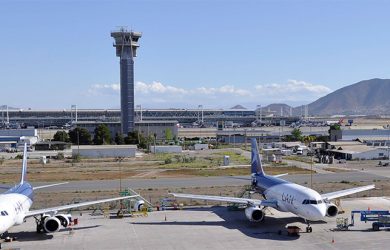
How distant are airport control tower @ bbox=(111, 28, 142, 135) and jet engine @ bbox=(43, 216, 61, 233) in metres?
146

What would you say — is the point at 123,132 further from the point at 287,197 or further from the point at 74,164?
the point at 287,197

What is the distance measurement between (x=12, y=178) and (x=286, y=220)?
57.5m

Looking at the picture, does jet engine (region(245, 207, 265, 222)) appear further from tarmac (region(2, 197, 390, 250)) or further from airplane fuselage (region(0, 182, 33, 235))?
airplane fuselage (region(0, 182, 33, 235))

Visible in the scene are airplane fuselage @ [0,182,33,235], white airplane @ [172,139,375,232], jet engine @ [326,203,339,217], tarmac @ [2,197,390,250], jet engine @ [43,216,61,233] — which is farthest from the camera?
jet engine @ [326,203,339,217]

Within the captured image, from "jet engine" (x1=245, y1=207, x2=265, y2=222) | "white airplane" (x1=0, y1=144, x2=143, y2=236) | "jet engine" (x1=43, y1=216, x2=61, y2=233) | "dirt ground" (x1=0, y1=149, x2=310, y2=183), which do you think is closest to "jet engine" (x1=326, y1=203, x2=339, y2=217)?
"jet engine" (x1=245, y1=207, x2=265, y2=222)

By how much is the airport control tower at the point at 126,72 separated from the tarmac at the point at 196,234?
136m

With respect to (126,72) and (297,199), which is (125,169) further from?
(126,72)

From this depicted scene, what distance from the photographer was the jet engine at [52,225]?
39438mm

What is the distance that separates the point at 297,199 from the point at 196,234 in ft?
28.0

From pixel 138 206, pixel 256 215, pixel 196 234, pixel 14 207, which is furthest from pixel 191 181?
pixel 14 207

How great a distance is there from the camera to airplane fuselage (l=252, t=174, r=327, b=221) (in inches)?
1563

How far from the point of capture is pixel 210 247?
120 ft

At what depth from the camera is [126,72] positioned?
600 ft

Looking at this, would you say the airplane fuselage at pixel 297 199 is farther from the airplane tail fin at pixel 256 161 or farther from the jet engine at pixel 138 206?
the jet engine at pixel 138 206
